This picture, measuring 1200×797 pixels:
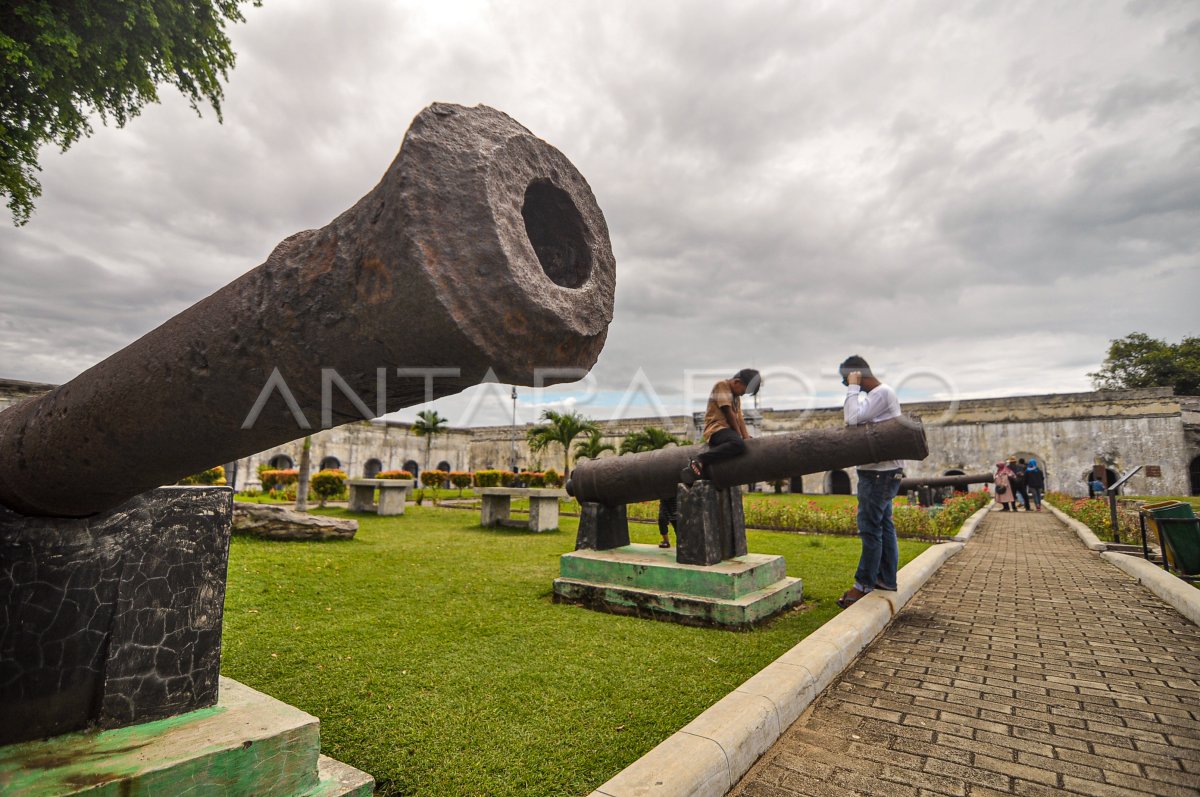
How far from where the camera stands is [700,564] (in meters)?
4.68

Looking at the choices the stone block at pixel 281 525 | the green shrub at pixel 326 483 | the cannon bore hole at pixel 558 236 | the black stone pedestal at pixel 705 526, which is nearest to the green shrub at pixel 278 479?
the green shrub at pixel 326 483

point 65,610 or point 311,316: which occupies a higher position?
point 311,316

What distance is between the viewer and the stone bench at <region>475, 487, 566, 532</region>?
10.7 meters

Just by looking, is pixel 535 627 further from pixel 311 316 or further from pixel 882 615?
pixel 311 316

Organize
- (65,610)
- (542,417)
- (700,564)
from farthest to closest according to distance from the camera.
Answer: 1. (542,417)
2. (700,564)
3. (65,610)

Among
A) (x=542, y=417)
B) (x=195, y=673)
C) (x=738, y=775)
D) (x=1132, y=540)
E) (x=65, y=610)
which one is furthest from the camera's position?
(x=542, y=417)

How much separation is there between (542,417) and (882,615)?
65.5 ft

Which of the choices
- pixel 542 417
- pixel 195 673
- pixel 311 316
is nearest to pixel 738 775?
pixel 195 673

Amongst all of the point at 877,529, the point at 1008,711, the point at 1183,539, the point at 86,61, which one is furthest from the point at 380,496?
the point at 1183,539

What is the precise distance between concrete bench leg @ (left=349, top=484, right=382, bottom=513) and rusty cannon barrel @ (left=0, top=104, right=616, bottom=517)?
12.7 m

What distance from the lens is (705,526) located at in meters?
4.72

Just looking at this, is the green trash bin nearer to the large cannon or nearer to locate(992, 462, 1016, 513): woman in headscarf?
the large cannon

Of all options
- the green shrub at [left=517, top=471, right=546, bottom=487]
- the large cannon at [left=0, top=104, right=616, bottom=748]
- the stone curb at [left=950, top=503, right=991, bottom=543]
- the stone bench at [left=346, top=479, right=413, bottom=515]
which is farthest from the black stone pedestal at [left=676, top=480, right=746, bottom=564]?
the green shrub at [left=517, top=471, right=546, bottom=487]

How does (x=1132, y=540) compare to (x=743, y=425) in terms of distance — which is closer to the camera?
(x=743, y=425)
